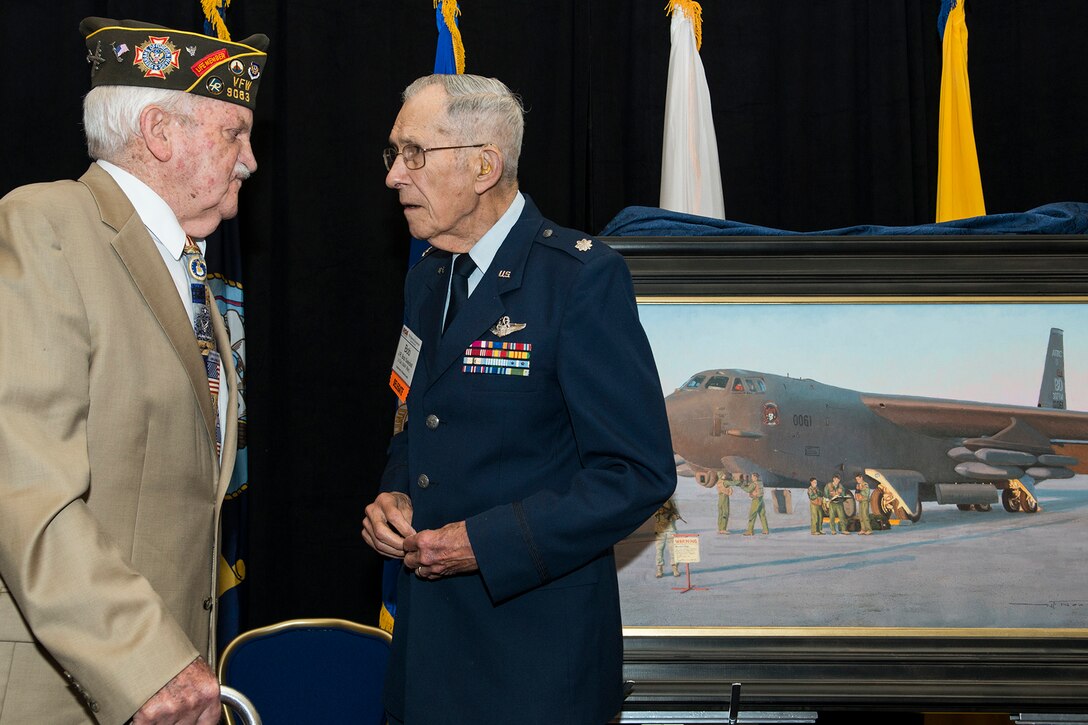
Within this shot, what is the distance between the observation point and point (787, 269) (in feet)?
7.62

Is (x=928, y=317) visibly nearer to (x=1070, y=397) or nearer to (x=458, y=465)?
(x=1070, y=397)

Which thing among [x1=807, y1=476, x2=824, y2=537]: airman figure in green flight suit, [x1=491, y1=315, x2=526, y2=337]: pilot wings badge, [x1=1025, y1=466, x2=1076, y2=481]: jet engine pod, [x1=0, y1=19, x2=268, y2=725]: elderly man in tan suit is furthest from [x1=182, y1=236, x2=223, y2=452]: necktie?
[x1=1025, y1=466, x2=1076, y2=481]: jet engine pod

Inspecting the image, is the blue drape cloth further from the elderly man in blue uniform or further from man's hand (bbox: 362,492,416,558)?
man's hand (bbox: 362,492,416,558)

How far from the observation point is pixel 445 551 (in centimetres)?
162

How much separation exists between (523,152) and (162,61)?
1.83 meters

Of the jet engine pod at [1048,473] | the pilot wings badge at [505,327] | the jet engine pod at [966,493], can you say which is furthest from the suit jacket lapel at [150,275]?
the jet engine pod at [1048,473]

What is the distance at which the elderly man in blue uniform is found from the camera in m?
1.62

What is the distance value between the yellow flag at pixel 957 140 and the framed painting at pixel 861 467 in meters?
1.00

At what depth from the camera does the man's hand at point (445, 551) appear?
1619 millimetres

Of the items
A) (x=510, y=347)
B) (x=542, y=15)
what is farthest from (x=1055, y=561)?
(x=542, y=15)

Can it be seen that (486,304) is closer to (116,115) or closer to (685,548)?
(116,115)

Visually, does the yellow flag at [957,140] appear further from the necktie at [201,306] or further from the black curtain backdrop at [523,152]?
the necktie at [201,306]

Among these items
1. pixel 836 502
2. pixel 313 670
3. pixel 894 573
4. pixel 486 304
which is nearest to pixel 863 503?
pixel 836 502

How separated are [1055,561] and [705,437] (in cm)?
85
